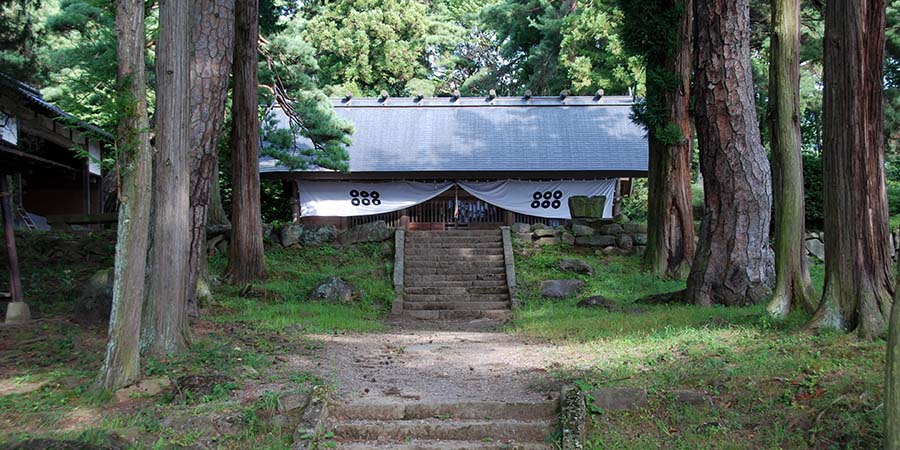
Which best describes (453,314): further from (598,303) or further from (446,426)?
(446,426)

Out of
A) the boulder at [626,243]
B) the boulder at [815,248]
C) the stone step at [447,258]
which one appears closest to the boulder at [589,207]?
the boulder at [626,243]

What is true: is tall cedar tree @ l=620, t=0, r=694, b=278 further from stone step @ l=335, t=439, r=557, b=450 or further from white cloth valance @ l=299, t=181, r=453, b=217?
stone step @ l=335, t=439, r=557, b=450

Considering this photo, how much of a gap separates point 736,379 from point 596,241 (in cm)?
1279

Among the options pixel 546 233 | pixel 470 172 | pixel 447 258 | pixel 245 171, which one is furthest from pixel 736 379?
pixel 470 172

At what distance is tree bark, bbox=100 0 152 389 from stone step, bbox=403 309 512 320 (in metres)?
8.13

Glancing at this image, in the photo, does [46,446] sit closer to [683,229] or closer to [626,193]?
[683,229]

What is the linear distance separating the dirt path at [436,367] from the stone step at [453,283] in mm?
4100

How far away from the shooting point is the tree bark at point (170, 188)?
7895 millimetres

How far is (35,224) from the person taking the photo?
63.7 ft

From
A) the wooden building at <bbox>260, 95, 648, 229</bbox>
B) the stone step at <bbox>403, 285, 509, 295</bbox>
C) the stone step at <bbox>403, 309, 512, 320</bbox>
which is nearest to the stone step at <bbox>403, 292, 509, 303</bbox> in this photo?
the stone step at <bbox>403, 285, 509, 295</bbox>

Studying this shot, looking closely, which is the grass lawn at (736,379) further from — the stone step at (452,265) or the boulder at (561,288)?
the stone step at (452,265)

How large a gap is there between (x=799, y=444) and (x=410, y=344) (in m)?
6.23

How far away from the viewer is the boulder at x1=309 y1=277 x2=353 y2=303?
49.0ft

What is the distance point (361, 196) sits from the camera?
2248 cm
